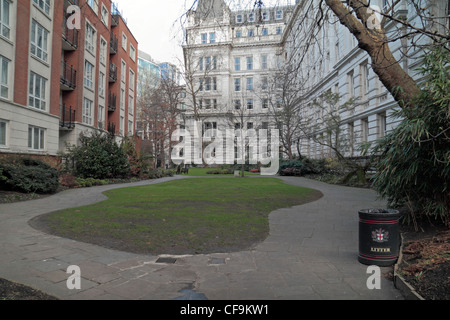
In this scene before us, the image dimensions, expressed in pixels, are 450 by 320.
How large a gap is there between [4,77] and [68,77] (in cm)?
759

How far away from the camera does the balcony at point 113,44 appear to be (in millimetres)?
30875

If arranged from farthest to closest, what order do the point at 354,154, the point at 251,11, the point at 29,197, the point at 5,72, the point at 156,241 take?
the point at 354,154, the point at 5,72, the point at 29,197, the point at 251,11, the point at 156,241

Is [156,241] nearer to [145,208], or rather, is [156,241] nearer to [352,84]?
[145,208]

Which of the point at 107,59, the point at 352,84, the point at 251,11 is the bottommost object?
the point at 251,11

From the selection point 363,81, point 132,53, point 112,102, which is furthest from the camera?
point 132,53

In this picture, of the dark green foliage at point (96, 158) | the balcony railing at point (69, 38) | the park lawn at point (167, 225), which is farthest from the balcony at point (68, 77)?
the park lawn at point (167, 225)

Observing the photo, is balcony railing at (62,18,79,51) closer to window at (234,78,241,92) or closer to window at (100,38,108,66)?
window at (100,38,108,66)

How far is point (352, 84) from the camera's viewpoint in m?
25.3

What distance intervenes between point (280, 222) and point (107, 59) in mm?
27820

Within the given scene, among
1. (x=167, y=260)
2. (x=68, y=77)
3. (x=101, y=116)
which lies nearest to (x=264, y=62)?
(x=101, y=116)

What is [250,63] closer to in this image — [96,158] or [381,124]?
[381,124]

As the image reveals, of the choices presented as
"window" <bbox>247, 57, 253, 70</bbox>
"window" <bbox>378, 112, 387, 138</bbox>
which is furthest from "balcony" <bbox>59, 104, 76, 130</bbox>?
"window" <bbox>247, 57, 253, 70</bbox>

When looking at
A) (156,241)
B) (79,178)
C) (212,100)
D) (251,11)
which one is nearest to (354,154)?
(251,11)

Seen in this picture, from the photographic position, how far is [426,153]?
5496 millimetres
